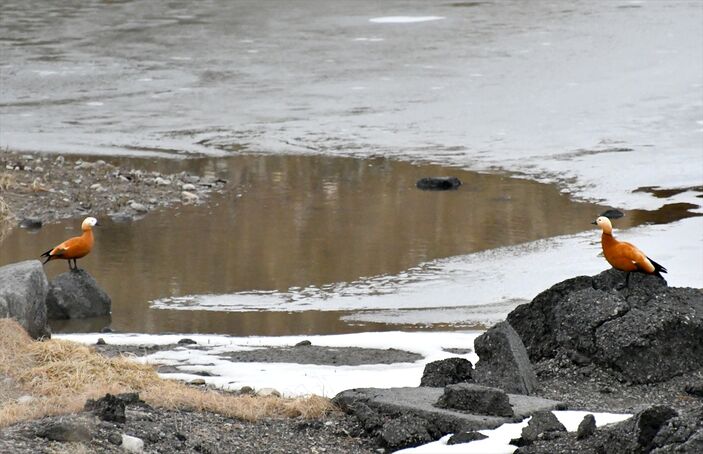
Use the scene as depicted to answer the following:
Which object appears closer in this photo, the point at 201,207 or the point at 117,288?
the point at 117,288

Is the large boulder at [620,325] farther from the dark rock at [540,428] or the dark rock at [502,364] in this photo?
the dark rock at [540,428]

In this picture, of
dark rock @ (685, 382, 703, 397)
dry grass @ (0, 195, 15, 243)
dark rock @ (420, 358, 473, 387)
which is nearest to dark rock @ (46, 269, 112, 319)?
dry grass @ (0, 195, 15, 243)

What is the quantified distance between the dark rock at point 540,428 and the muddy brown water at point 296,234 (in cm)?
372

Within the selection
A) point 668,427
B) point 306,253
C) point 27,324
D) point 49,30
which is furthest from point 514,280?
point 49,30

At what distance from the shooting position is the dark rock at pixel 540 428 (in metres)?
7.26

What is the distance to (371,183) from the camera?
55.6 ft

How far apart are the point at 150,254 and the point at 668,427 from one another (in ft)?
26.6

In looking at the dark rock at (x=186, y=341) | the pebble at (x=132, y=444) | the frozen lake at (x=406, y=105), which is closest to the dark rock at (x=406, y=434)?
the pebble at (x=132, y=444)

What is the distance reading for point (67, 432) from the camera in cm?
693

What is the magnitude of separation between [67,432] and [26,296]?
11.2 feet

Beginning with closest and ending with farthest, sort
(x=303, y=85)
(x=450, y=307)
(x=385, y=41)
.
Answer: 1. (x=450, y=307)
2. (x=303, y=85)
3. (x=385, y=41)

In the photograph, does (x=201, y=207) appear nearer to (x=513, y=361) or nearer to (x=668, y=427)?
(x=513, y=361)

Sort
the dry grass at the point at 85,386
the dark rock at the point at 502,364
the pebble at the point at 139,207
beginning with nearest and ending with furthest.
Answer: the dry grass at the point at 85,386 → the dark rock at the point at 502,364 → the pebble at the point at 139,207

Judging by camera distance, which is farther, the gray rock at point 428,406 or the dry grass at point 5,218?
the dry grass at point 5,218
